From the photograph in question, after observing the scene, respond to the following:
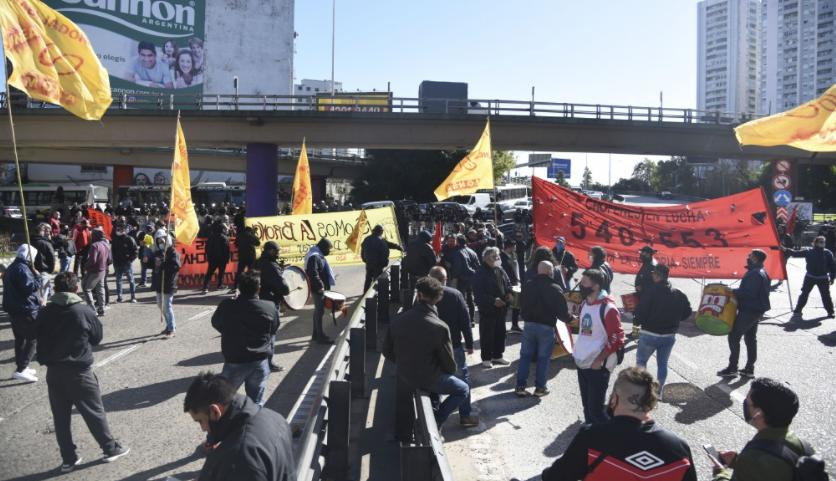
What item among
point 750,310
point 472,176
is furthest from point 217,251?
point 750,310

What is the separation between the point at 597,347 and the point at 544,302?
1.56 metres

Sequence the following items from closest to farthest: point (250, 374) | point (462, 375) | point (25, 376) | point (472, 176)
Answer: point (250, 374) < point (462, 375) < point (25, 376) < point (472, 176)

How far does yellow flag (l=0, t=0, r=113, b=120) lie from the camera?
750 cm

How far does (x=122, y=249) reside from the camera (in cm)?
1405

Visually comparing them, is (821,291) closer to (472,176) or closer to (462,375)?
(472,176)

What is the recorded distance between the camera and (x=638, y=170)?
13350cm

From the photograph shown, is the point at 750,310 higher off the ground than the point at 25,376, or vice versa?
the point at 750,310

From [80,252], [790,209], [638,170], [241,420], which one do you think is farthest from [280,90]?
[638,170]

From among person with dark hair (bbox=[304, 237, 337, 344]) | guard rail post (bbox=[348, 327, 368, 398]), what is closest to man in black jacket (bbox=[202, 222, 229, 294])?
person with dark hair (bbox=[304, 237, 337, 344])

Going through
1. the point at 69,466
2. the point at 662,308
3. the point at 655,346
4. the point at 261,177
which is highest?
the point at 261,177

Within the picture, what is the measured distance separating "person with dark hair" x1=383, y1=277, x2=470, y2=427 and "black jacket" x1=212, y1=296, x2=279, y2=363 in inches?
47.1

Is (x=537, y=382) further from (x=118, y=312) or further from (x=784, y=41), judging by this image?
(x=784, y=41)

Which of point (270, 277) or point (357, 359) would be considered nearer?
point (357, 359)

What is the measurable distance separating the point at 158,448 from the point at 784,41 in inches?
7779
